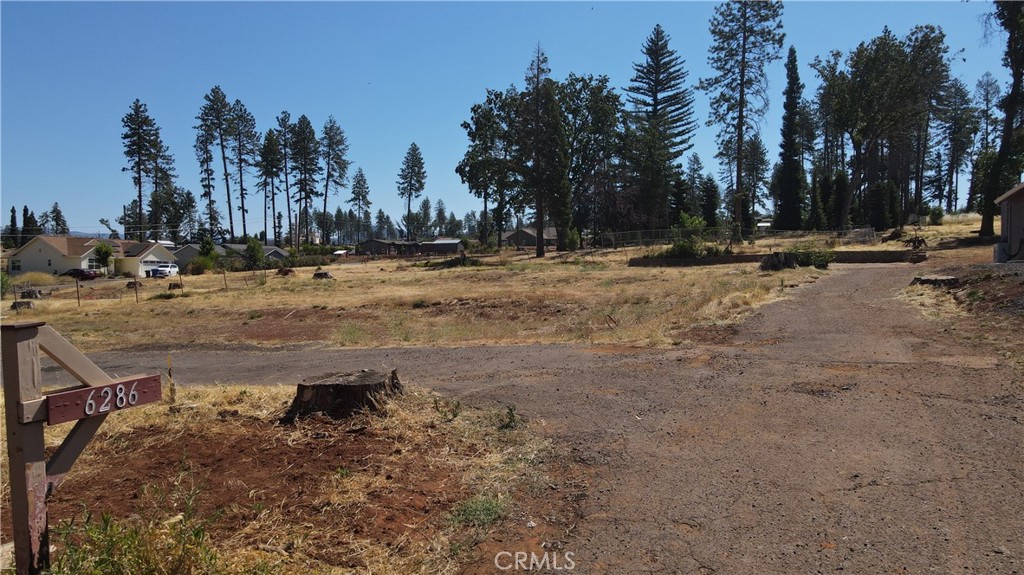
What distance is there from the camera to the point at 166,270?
232 ft

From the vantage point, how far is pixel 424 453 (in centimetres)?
539

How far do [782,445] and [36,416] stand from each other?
5.52 m

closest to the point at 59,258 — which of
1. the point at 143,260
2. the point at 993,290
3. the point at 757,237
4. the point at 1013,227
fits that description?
the point at 143,260

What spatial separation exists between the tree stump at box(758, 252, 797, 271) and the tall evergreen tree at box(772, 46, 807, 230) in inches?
1281

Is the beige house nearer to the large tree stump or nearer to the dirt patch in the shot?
the large tree stump

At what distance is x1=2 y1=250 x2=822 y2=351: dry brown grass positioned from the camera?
1517 centimetres

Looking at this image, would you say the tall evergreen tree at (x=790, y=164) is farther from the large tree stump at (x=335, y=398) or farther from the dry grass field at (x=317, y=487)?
the large tree stump at (x=335, y=398)

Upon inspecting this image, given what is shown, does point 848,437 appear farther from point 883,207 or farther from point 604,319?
point 883,207

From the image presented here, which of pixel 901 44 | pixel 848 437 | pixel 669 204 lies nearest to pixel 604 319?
pixel 848 437

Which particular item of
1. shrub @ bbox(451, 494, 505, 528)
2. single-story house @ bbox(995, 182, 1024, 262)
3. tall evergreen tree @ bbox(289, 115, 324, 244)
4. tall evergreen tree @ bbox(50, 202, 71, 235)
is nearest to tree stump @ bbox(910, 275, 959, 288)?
single-story house @ bbox(995, 182, 1024, 262)

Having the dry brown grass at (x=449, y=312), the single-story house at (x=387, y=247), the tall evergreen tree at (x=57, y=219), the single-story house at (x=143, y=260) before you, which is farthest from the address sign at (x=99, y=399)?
the tall evergreen tree at (x=57, y=219)

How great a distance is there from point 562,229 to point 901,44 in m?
31.9

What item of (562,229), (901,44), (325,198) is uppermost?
(901,44)

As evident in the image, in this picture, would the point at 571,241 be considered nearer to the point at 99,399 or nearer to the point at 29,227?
the point at 99,399
